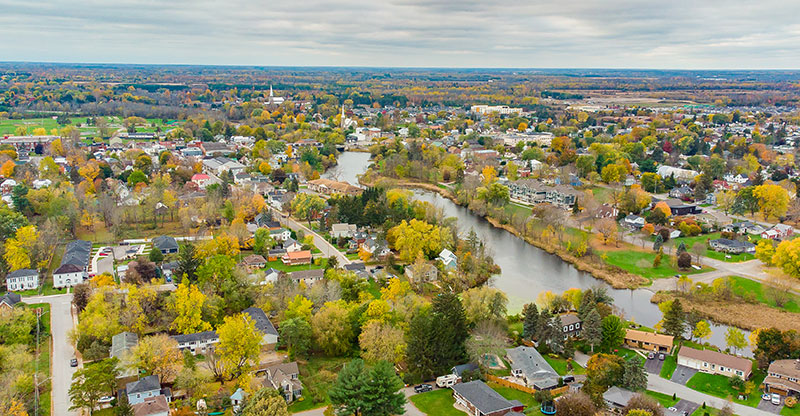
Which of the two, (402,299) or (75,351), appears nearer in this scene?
(75,351)

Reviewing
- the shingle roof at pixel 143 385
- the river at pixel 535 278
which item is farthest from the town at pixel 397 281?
the river at pixel 535 278

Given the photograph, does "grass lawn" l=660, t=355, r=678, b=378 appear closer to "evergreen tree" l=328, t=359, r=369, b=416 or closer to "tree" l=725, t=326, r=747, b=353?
"tree" l=725, t=326, r=747, b=353

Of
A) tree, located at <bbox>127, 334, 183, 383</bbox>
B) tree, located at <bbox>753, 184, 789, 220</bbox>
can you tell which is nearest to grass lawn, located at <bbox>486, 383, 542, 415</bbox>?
tree, located at <bbox>127, 334, 183, 383</bbox>

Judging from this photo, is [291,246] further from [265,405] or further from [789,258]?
[789,258]

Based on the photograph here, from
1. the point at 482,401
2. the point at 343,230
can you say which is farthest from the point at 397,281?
the point at 343,230

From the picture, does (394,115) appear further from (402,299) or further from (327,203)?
(402,299)

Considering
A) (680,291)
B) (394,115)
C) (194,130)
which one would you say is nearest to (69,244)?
(680,291)

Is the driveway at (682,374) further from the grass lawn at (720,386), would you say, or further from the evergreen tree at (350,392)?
the evergreen tree at (350,392)
